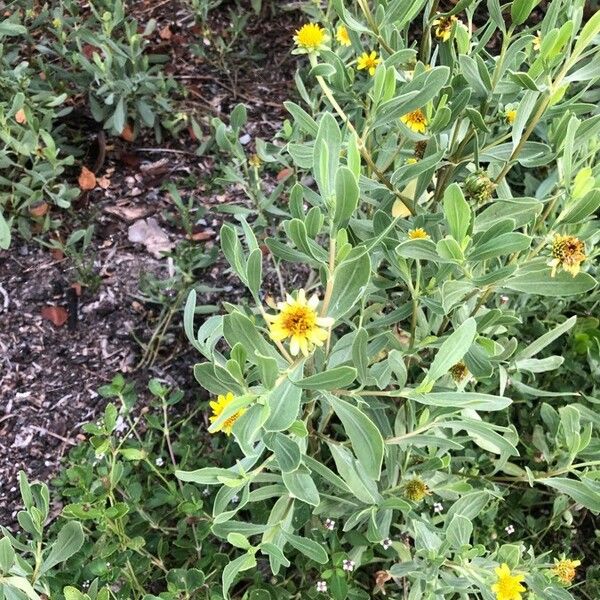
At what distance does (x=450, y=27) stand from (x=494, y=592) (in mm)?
1153

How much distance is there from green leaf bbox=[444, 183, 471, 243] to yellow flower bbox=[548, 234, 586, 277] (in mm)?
179

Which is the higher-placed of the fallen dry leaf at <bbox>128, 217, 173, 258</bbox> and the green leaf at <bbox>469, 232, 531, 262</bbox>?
the green leaf at <bbox>469, 232, 531, 262</bbox>

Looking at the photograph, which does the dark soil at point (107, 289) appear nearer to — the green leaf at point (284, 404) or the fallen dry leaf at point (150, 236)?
the fallen dry leaf at point (150, 236)

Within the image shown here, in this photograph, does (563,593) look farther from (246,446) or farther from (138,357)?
(138,357)

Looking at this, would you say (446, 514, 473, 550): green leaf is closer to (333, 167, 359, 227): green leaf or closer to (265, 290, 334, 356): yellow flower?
(265, 290, 334, 356): yellow flower

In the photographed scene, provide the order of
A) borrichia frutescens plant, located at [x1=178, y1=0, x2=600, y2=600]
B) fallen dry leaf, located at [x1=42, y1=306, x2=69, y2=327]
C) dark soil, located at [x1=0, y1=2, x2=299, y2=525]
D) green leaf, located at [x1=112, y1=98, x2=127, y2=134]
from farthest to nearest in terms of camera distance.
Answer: green leaf, located at [x1=112, y1=98, x2=127, y2=134], fallen dry leaf, located at [x1=42, y1=306, x2=69, y2=327], dark soil, located at [x1=0, y1=2, x2=299, y2=525], borrichia frutescens plant, located at [x1=178, y1=0, x2=600, y2=600]

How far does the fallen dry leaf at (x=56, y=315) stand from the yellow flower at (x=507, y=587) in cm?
153

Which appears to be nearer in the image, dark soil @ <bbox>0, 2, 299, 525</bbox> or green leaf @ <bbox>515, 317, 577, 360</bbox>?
green leaf @ <bbox>515, 317, 577, 360</bbox>

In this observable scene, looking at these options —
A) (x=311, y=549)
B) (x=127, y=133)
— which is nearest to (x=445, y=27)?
(x=311, y=549)

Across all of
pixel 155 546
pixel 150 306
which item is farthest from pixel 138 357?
pixel 155 546

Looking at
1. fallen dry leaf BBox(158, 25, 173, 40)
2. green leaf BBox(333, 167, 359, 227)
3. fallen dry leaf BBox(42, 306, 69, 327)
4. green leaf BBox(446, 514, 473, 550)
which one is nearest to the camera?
green leaf BBox(333, 167, 359, 227)

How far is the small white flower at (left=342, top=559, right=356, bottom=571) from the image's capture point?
4.84ft

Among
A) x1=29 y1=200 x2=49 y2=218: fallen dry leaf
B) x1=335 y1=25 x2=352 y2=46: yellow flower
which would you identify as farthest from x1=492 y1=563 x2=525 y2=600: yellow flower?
x1=29 y1=200 x2=49 y2=218: fallen dry leaf

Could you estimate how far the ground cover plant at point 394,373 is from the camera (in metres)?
1.01
